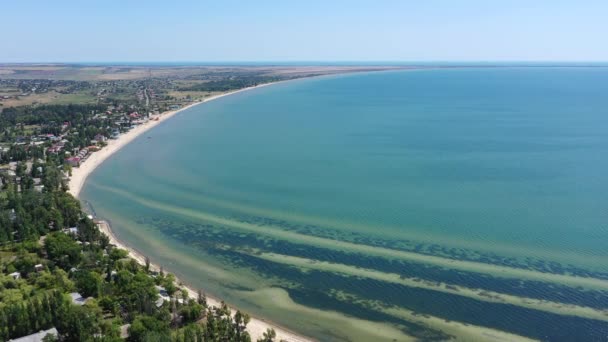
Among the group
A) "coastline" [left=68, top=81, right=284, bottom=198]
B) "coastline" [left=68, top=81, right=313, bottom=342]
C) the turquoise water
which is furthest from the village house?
"coastline" [left=68, top=81, right=284, bottom=198]

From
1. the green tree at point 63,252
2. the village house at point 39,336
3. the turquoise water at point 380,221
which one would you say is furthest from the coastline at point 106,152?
the village house at point 39,336

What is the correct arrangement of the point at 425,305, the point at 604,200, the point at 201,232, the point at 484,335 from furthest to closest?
the point at 604,200 < the point at 201,232 < the point at 425,305 < the point at 484,335

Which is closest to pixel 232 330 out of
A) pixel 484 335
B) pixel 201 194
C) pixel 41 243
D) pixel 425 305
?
pixel 425 305

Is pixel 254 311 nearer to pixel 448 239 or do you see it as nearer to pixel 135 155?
pixel 448 239

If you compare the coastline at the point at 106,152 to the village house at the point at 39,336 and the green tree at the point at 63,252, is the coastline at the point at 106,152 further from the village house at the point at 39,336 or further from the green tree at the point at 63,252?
the village house at the point at 39,336

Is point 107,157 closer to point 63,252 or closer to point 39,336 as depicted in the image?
point 63,252

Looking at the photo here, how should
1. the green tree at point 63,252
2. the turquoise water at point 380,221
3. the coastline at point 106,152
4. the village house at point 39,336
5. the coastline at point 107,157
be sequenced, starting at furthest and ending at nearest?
1. the coastline at point 106,152
2. the green tree at point 63,252
3. the turquoise water at point 380,221
4. the coastline at point 107,157
5. the village house at point 39,336

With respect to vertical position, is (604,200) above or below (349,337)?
above
